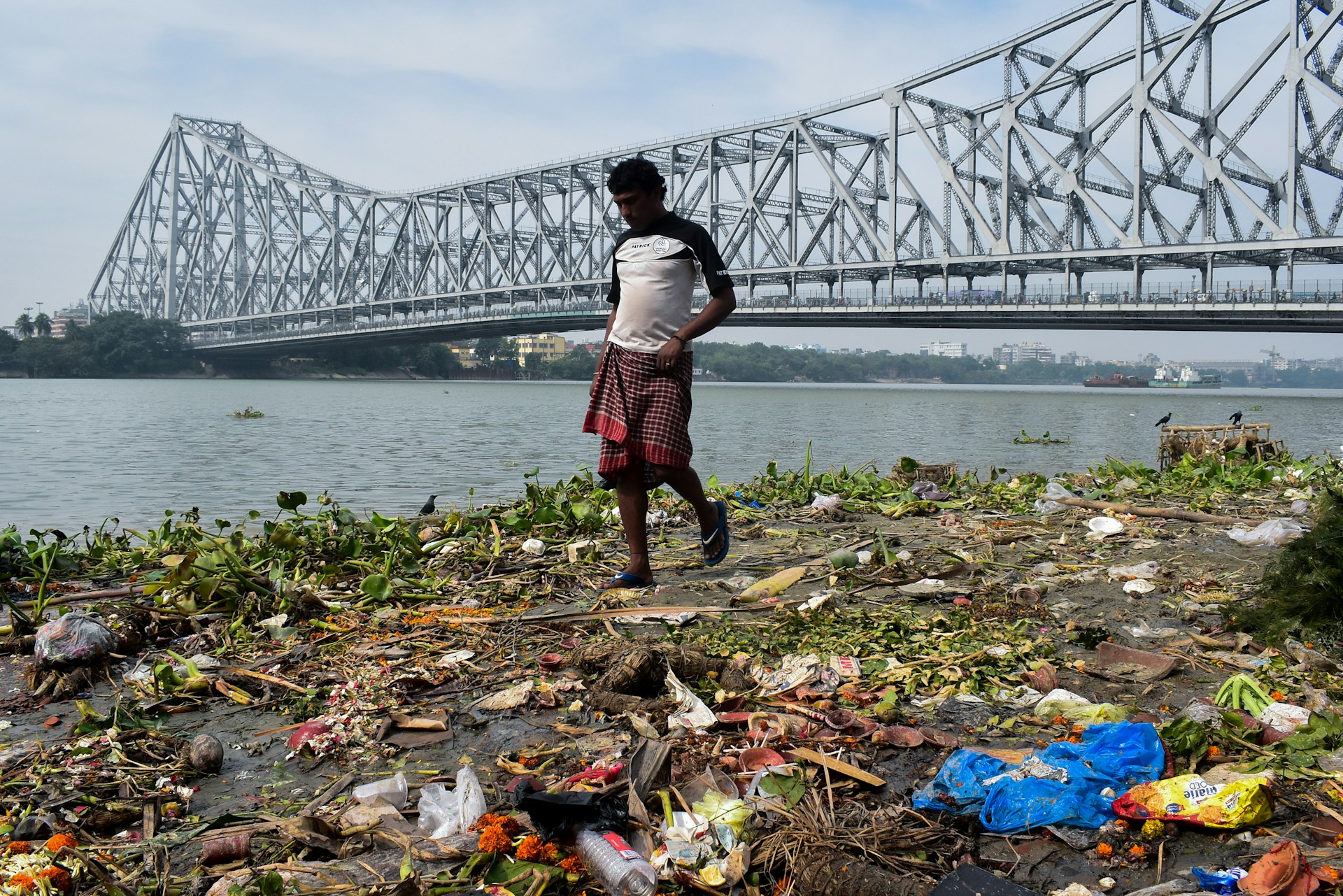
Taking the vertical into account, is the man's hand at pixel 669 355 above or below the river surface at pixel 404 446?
above

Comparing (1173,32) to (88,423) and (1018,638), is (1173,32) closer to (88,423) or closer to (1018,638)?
(88,423)

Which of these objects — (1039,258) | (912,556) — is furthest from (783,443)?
(1039,258)

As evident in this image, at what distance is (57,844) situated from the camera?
143cm

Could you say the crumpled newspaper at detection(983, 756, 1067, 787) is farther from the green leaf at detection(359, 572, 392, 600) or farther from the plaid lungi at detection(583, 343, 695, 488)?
the green leaf at detection(359, 572, 392, 600)

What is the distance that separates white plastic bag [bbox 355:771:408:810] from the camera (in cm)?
160

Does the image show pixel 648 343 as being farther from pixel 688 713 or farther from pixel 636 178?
pixel 688 713

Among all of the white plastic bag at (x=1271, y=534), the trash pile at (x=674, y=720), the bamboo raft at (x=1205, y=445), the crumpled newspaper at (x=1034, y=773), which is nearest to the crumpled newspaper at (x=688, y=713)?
the trash pile at (x=674, y=720)

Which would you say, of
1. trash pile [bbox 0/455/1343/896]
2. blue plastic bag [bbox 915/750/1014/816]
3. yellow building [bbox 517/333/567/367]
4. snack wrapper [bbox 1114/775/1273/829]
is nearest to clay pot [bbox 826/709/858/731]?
trash pile [bbox 0/455/1343/896]

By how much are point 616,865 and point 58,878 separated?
79 cm

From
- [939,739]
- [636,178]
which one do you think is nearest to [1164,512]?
[636,178]

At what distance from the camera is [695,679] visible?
2178 mm

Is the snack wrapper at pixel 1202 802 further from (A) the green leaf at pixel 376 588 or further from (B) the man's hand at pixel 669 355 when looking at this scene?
(A) the green leaf at pixel 376 588

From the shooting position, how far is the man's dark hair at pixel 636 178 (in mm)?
2994

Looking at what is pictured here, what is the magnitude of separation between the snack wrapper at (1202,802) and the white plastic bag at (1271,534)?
2.41 m
